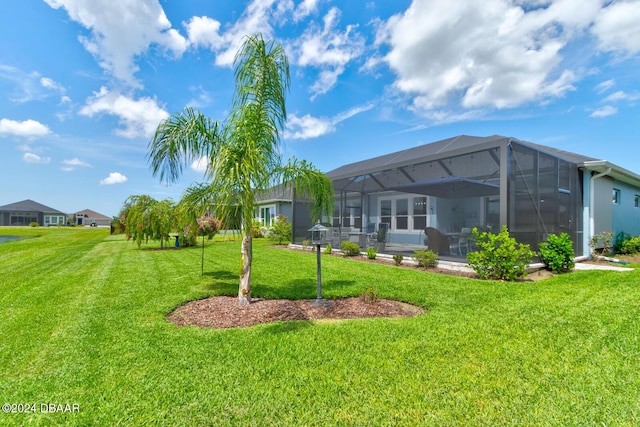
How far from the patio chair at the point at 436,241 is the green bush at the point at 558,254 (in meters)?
2.58

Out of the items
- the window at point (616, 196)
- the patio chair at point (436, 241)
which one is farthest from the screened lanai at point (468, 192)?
the window at point (616, 196)

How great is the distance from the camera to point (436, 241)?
358 inches

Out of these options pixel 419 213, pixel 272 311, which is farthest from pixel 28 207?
pixel 272 311

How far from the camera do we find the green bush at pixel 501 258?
6.60 m

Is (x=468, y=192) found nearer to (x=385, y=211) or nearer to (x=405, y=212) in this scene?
(x=405, y=212)

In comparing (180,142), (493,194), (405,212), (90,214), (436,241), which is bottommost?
(436,241)

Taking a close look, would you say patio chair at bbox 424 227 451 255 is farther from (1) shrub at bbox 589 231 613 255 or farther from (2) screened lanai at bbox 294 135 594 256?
(1) shrub at bbox 589 231 613 255

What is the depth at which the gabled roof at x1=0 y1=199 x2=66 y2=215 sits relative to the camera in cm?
5545

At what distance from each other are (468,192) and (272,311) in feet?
30.2

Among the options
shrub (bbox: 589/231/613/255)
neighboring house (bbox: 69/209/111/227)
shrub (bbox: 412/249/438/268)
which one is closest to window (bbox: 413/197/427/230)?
shrub (bbox: 412/249/438/268)

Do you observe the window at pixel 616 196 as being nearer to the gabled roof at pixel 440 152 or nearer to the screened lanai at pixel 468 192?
the gabled roof at pixel 440 152

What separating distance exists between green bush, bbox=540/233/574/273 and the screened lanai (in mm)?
289

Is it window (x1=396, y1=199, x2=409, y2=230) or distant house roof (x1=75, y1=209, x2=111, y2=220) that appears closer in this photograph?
window (x1=396, y1=199, x2=409, y2=230)

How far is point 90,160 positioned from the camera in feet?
42.8
